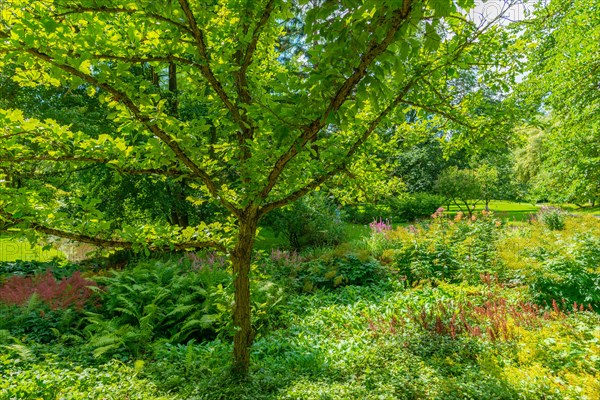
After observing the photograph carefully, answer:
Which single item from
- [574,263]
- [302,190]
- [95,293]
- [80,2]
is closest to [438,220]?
[574,263]

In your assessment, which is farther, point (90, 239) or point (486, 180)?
point (486, 180)

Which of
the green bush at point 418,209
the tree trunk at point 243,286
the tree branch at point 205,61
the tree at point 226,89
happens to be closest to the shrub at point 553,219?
the green bush at point 418,209

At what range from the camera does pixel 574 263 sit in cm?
517

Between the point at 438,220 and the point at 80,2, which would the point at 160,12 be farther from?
the point at 438,220

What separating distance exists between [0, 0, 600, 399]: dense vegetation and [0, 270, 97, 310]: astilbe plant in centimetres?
3

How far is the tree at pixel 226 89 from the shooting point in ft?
5.25

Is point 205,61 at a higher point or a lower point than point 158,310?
→ higher

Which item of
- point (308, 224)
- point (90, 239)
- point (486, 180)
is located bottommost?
→ point (308, 224)

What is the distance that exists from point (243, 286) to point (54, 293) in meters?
4.26

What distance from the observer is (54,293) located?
5.50m

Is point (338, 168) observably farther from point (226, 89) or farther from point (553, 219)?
point (553, 219)

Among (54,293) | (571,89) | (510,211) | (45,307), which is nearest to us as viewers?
(45,307)

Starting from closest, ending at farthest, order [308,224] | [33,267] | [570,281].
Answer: [570,281] < [33,267] < [308,224]

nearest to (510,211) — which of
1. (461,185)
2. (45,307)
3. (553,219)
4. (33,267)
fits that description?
(461,185)
